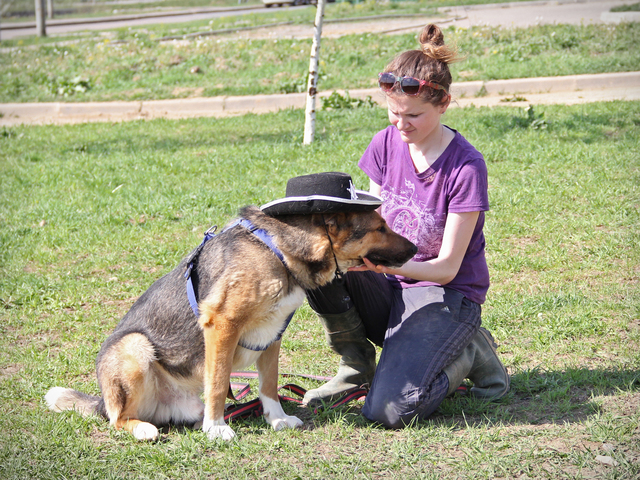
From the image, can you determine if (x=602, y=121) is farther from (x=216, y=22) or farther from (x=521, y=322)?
(x=216, y=22)

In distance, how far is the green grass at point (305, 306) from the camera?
9.74ft

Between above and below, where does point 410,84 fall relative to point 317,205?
above

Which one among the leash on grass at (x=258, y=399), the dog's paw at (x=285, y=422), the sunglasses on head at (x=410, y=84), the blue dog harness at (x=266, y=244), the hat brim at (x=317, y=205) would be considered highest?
the sunglasses on head at (x=410, y=84)

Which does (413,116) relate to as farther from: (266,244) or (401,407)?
(401,407)

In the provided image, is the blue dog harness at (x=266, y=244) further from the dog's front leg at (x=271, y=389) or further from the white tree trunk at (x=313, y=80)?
the white tree trunk at (x=313, y=80)

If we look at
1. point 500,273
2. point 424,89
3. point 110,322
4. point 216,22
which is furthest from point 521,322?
point 216,22

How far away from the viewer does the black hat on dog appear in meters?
2.99

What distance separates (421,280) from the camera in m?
3.51

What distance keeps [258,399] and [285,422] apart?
0.80 ft

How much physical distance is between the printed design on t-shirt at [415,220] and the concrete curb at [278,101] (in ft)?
22.9

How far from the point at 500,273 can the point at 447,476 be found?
2726 millimetres

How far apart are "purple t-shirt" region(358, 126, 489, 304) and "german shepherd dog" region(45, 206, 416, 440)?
0.36 meters

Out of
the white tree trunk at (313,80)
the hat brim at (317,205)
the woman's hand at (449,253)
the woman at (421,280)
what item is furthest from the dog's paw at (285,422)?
Result: the white tree trunk at (313,80)

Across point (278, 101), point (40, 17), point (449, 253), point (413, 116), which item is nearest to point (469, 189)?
point (449, 253)
